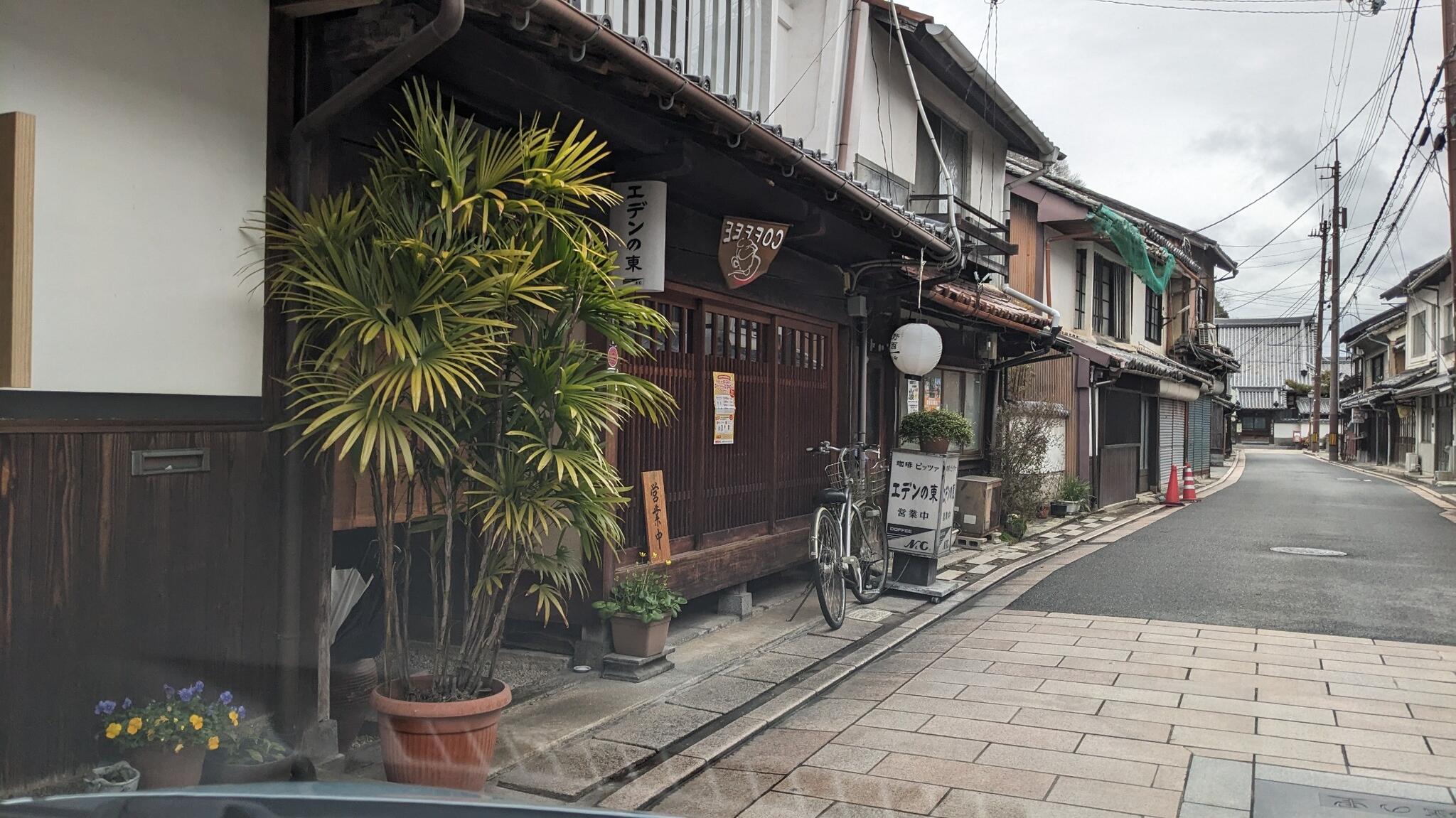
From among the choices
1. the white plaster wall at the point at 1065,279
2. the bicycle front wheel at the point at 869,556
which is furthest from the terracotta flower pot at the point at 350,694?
the white plaster wall at the point at 1065,279

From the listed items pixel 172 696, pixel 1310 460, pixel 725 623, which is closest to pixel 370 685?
pixel 172 696

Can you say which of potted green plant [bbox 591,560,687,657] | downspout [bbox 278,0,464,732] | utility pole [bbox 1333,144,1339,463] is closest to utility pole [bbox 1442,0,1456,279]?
potted green plant [bbox 591,560,687,657]

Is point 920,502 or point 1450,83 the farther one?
point 1450,83

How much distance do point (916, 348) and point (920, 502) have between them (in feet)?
6.55

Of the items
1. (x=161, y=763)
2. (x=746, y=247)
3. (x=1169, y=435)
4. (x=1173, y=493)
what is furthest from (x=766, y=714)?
(x=1169, y=435)

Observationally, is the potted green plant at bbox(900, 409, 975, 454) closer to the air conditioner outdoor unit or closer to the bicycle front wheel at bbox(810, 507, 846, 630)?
the bicycle front wheel at bbox(810, 507, 846, 630)

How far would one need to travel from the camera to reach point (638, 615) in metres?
6.94

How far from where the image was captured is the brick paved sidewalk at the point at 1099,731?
16.3 ft

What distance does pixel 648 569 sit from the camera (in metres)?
7.57

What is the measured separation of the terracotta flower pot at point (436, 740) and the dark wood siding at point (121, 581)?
73 centimetres

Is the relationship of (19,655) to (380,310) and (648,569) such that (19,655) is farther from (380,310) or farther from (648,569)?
(648,569)

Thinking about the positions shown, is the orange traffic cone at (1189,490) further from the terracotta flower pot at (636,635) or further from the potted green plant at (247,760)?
the potted green plant at (247,760)

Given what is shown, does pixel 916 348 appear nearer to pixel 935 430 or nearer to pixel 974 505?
pixel 935 430

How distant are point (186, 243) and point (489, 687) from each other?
2470mm
